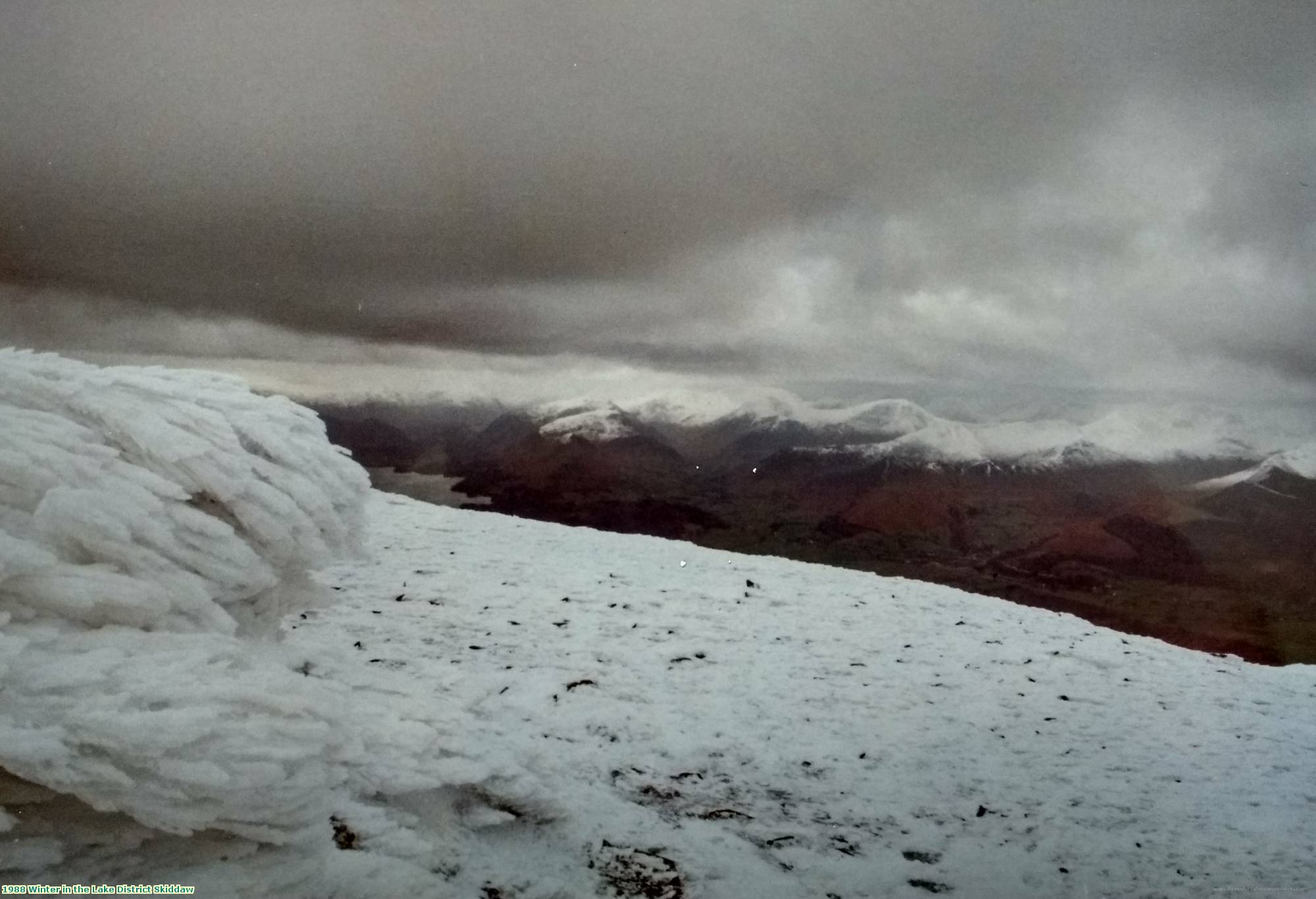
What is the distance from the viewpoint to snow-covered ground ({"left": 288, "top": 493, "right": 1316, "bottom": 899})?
2340 millimetres

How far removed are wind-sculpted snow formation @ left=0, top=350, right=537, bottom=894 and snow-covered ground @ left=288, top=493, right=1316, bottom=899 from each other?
393mm

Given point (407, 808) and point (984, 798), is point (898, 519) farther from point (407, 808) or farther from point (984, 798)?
point (407, 808)

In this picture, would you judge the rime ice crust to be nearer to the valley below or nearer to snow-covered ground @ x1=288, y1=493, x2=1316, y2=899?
snow-covered ground @ x1=288, y1=493, x2=1316, y2=899

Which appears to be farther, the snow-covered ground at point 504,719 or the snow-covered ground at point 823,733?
the snow-covered ground at point 823,733

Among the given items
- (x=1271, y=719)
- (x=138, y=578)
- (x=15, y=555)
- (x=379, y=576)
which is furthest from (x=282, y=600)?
(x=1271, y=719)

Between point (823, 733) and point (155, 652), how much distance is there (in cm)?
284

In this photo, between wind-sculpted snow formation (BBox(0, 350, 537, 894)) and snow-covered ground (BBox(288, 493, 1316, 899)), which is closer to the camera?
wind-sculpted snow formation (BBox(0, 350, 537, 894))

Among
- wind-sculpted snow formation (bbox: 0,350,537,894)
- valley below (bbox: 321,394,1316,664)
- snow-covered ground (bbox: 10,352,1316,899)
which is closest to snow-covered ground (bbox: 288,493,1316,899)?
snow-covered ground (bbox: 10,352,1316,899)

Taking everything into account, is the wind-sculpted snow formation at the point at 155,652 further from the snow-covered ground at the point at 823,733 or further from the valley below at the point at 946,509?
the valley below at the point at 946,509

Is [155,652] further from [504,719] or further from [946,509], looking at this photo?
[946,509]

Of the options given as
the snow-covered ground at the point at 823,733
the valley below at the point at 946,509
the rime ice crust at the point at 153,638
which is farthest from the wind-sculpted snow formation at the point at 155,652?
the valley below at the point at 946,509

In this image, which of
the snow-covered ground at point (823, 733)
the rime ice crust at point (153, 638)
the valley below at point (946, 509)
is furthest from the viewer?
the valley below at point (946, 509)

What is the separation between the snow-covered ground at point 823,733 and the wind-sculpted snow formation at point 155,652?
1.29ft

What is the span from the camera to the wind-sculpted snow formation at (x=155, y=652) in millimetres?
1173
